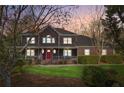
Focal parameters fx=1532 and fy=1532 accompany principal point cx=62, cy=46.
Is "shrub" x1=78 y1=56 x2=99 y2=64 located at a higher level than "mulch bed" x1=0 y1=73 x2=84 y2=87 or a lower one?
higher

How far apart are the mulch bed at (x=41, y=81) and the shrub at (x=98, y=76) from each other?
144 millimetres

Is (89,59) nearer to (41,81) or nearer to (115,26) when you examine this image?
(115,26)

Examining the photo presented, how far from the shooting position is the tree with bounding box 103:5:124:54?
27.3 meters

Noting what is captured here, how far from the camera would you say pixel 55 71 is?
27.3 meters

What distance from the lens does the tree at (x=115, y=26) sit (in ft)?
89.5

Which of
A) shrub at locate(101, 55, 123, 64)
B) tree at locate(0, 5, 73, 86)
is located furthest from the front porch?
shrub at locate(101, 55, 123, 64)

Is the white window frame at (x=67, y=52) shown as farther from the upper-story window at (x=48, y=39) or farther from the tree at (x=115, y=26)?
the tree at (x=115, y=26)

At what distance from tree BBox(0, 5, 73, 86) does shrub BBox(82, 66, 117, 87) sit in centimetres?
100

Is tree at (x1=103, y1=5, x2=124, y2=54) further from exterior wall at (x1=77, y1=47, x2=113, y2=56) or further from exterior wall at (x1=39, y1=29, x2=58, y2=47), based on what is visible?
exterior wall at (x1=39, y1=29, x2=58, y2=47)

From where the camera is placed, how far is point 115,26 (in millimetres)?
27312

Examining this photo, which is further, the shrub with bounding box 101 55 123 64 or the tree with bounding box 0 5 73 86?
the tree with bounding box 0 5 73 86

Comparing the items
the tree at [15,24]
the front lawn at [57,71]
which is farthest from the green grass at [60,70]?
the tree at [15,24]

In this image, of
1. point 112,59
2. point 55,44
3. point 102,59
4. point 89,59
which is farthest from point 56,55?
point 112,59
